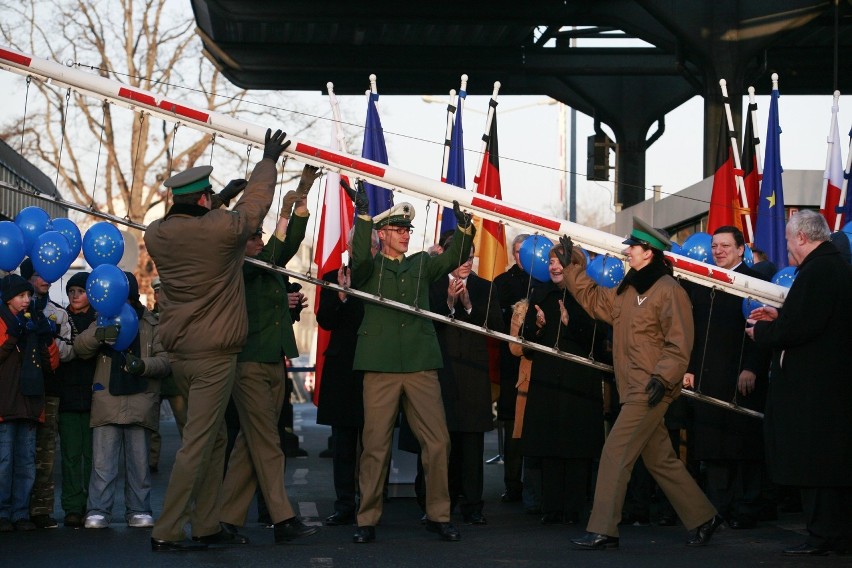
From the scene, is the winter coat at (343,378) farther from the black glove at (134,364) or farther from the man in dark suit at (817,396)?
the man in dark suit at (817,396)

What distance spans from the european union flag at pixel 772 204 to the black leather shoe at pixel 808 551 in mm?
A: 5796

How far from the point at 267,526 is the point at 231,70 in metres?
14.7

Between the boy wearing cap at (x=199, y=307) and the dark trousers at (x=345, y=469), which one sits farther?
the dark trousers at (x=345, y=469)

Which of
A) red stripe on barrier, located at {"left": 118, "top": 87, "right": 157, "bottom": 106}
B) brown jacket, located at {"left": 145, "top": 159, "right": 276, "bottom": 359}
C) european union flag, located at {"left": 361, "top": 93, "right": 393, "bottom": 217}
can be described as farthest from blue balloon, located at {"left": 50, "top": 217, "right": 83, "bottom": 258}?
european union flag, located at {"left": 361, "top": 93, "right": 393, "bottom": 217}

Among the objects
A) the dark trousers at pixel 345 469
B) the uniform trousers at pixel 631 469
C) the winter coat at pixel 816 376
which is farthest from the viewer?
the dark trousers at pixel 345 469

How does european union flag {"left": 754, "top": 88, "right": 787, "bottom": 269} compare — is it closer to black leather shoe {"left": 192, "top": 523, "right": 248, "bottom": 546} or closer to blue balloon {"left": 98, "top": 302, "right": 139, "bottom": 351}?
blue balloon {"left": 98, "top": 302, "right": 139, "bottom": 351}

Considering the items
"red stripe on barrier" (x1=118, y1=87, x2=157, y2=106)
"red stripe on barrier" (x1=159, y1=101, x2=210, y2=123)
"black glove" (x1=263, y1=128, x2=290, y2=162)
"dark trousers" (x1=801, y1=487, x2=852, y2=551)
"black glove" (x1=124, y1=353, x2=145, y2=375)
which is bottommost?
"dark trousers" (x1=801, y1=487, x2=852, y2=551)

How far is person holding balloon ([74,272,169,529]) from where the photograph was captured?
10.8 meters

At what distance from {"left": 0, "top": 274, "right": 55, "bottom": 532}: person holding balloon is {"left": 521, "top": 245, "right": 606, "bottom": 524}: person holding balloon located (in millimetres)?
3587

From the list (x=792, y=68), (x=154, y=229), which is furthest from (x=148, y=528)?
(x=792, y=68)

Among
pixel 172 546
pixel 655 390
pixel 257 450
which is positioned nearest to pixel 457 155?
pixel 257 450

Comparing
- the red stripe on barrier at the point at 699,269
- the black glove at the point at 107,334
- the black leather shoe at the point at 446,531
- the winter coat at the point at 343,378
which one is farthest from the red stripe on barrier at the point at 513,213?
the black glove at the point at 107,334

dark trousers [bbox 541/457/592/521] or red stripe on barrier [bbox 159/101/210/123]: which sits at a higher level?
red stripe on barrier [bbox 159/101/210/123]

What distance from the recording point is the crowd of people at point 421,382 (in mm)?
9312
